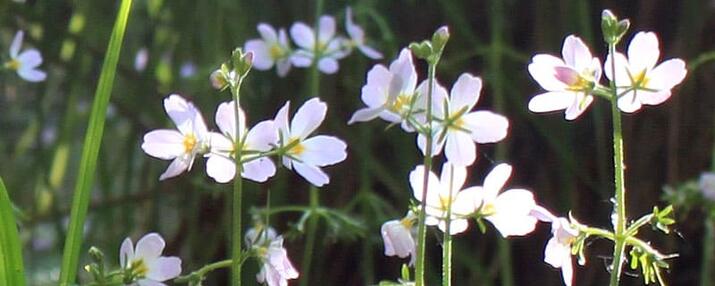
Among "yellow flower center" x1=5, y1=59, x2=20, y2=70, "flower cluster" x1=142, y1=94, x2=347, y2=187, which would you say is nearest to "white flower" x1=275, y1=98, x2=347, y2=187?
"flower cluster" x1=142, y1=94, x2=347, y2=187

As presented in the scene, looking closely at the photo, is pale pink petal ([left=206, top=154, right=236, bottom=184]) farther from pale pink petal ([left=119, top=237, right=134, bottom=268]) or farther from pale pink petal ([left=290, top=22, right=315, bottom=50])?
pale pink petal ([left=290, top=22, right=315, bottom=50])

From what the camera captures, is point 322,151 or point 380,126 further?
point 380,126

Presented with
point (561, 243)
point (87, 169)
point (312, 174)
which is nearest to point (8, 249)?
point (87, 169)

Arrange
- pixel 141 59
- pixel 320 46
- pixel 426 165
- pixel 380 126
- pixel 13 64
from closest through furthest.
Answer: pixel 426 165 < pixel 13 64 < pixel 320 46 < pixel 380 126 < pixel 141 59

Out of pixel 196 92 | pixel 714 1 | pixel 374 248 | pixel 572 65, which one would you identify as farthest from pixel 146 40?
pixel 572 65

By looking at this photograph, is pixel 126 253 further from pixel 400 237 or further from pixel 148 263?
pixel 400 237
